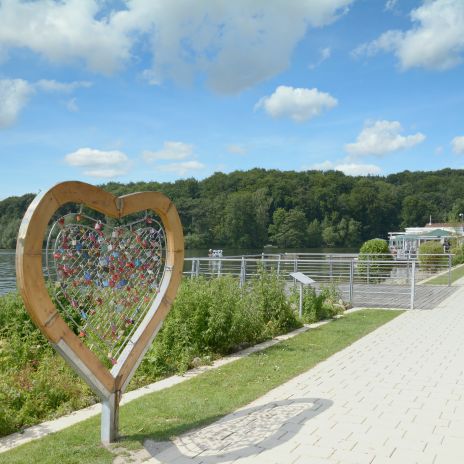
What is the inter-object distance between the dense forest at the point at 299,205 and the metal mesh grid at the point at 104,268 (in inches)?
2936

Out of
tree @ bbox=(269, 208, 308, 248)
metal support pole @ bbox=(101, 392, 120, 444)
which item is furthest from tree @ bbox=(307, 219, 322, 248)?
metal support pole @ bbox=(101, 392, 120, 444)

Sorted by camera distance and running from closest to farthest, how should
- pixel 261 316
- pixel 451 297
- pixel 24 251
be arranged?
1. pixel 24 251
2. pixel 261 316
3. pixel 451 297

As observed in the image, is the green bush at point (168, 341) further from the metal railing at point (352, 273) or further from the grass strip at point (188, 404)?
the metal railing at point (352, 273)

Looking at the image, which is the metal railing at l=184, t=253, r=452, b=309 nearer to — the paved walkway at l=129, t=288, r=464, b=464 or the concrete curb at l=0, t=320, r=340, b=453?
the concrete curb at l=0, t=320, r=340, b=453

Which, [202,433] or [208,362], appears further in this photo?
[208,362]

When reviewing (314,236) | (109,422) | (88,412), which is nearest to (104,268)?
(109,422)

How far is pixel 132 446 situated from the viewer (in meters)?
4.03

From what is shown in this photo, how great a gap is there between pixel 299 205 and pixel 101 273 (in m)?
95.3

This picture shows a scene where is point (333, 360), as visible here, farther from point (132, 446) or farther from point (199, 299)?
point (132, 446)

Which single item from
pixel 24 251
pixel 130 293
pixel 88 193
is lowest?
pixel 130 293

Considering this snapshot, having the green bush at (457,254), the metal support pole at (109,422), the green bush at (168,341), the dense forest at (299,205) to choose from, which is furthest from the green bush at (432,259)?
the dense forest at (299,205)

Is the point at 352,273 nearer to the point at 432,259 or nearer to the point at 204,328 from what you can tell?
the point at 204,328

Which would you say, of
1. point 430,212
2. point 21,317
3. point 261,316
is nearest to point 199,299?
point 261,316

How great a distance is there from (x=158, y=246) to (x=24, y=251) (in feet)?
4.55
